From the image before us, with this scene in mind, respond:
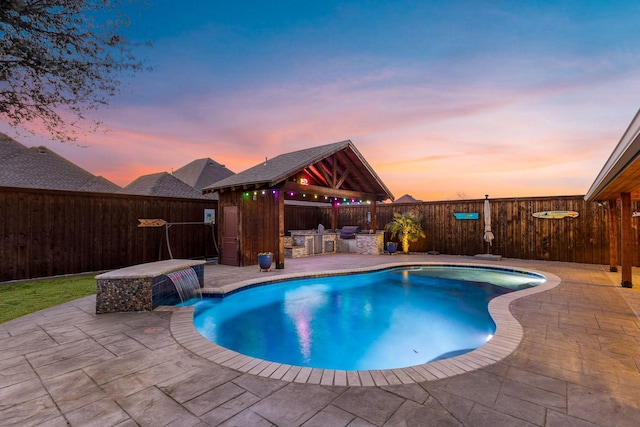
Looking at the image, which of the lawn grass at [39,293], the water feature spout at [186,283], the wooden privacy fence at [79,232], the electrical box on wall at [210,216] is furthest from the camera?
the electrical box on wall at [210,216]

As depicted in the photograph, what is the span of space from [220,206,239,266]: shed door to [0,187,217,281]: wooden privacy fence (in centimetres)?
155

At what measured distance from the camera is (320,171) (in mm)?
11719

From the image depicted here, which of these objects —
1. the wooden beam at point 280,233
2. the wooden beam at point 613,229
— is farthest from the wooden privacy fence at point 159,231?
the wooden beam at point 280,233

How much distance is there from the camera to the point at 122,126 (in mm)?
10391

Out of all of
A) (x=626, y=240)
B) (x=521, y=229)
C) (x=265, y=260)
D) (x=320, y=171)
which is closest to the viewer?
(x=626, y=240)

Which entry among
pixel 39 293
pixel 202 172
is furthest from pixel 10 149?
pixel 39 293

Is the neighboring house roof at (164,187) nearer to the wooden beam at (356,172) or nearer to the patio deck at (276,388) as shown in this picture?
the wooden beam at (356,172)

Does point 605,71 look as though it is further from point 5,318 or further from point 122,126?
point 122,126

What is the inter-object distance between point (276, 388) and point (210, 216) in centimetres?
960

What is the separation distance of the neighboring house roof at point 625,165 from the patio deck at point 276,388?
2.23 m

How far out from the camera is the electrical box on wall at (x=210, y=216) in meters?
11.0

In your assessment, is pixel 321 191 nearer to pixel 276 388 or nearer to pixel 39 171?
pixel 276 388

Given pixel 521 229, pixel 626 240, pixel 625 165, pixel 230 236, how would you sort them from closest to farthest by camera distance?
pixel 625 165, pixel 626 240, pixel 230 236, pixel 521 229

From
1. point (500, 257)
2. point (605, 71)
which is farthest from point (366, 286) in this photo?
point (605, 71)
